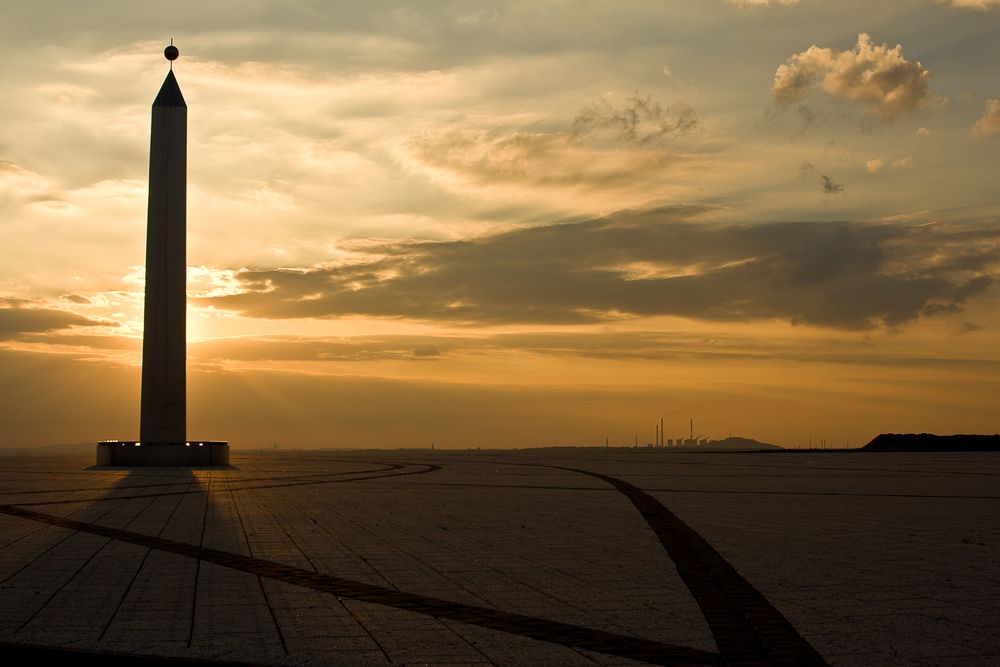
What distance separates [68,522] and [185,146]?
37196 mm

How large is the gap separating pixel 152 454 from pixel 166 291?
26.4 feet

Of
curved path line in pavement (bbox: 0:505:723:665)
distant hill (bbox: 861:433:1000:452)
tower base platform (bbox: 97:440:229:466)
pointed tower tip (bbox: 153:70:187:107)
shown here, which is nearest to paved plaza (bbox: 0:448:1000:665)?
curved path line in pavement (bbox: 0:505:723:665)

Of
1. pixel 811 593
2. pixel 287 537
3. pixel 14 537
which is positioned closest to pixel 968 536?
pixel 811 593

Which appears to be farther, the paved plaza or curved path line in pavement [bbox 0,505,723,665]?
the paved plaza

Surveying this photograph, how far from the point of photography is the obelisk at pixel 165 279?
5322cm

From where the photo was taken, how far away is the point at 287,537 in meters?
17.0

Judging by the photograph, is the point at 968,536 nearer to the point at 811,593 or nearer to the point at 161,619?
the point at 811,593

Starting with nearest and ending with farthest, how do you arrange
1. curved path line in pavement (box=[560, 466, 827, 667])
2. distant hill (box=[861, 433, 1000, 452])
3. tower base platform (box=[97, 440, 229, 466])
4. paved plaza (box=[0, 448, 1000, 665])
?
curved path line in pavement (box=[560, 466, 827, 667]) → paved plaza (box=[0, 448, 1000, 665]) → tower base platform (box=[97, 440, 229, 466]) → distant hill (box=[861, 433, 1000, 452])

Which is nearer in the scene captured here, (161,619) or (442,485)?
(161,619)

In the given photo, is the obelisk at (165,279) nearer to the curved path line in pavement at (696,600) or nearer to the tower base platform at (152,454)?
the tower base platform at (152,454)

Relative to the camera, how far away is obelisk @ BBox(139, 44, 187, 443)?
175ft

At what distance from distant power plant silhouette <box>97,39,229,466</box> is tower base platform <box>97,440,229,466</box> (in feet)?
0.31

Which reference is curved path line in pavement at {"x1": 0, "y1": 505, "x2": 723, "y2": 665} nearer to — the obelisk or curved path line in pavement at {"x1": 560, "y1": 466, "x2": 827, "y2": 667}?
curved path line in pavement at {"x1": 560, "y1": 466, "x2": 827, "y2": 667}

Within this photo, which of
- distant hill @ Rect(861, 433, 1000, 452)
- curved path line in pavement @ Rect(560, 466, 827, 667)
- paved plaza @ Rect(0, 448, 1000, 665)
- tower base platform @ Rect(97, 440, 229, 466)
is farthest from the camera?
distant hill @ Rect(861, 433, 1000, 452)
